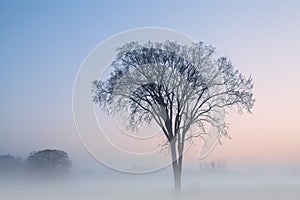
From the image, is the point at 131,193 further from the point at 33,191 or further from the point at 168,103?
the point at 33,191

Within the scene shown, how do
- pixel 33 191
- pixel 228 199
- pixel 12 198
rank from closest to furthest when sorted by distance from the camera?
pixel 228 199 → pixel 12 198 → pixel 33 191

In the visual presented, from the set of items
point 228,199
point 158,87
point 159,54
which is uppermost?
point 159,54

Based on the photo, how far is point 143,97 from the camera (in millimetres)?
27203

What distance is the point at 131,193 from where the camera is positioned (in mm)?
26547

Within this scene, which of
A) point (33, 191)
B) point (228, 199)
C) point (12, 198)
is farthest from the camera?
point (33, 191)

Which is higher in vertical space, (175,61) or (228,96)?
(175,61)

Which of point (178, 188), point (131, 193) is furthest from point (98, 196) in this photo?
point (178, 188)

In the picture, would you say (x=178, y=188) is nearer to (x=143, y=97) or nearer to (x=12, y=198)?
(x=143, y=97)

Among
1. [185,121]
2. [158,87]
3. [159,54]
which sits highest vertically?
[159,54]

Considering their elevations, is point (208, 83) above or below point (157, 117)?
above

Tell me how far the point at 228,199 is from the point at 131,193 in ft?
21.1

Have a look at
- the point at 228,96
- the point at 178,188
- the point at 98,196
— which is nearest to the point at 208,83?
the point at 228,96

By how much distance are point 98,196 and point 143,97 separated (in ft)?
21.2

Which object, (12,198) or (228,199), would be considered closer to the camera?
(228,199)
